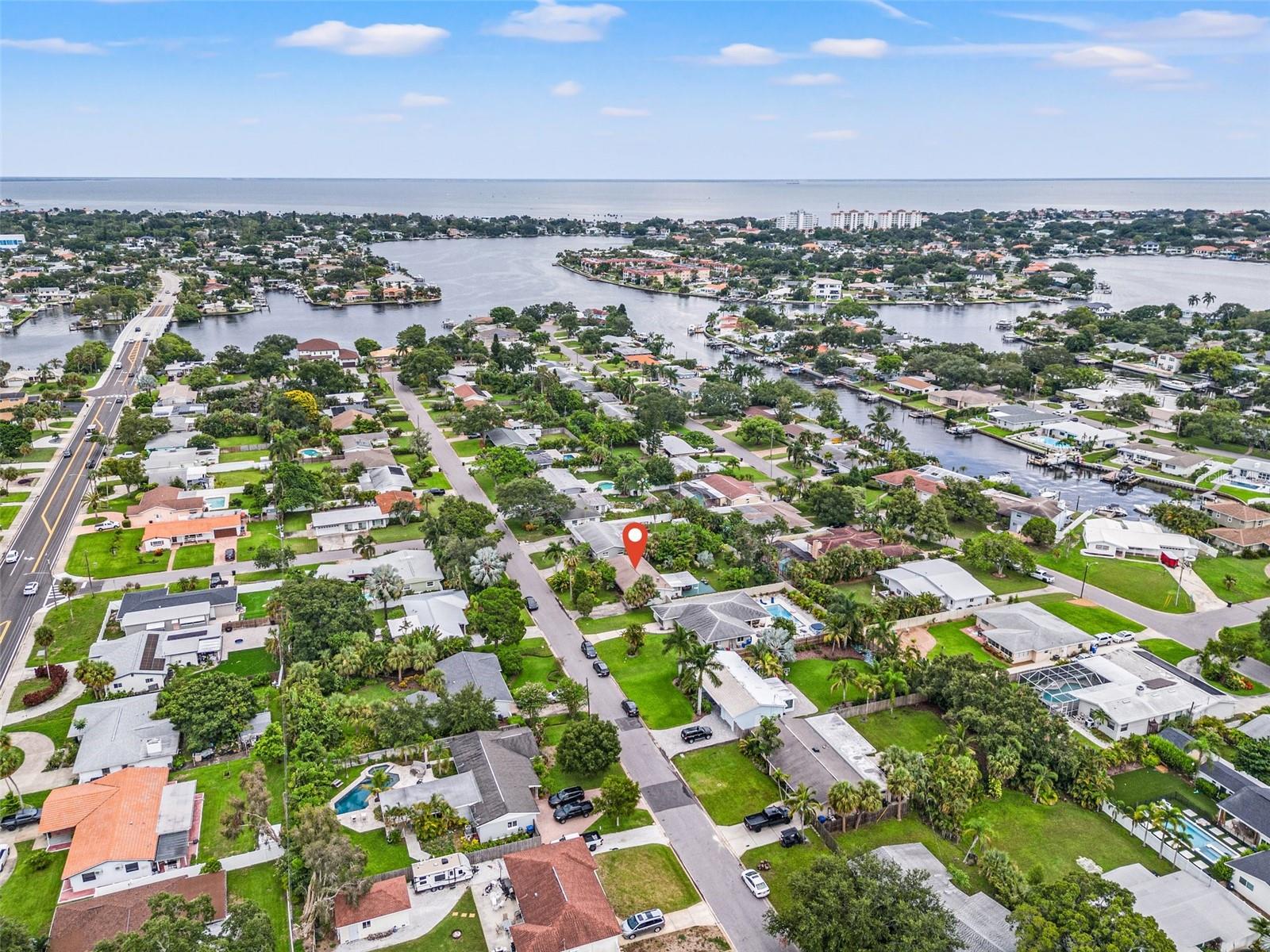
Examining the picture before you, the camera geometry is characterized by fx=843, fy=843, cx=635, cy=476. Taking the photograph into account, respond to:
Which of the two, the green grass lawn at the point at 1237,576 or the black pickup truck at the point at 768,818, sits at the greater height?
the green grass lawn at the point at 1237,576

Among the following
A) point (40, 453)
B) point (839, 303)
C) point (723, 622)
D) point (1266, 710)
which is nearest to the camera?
point (1266, 710)

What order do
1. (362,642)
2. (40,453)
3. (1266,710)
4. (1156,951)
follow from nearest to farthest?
(1156,951), (1266,710), (362,642), (40,453)

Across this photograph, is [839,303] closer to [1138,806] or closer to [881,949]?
[1138,806]

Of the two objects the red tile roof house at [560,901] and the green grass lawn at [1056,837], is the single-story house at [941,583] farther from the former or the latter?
the red tile roof house at [560,901]

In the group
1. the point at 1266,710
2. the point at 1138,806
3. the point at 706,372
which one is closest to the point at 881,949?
the point at 1138,806

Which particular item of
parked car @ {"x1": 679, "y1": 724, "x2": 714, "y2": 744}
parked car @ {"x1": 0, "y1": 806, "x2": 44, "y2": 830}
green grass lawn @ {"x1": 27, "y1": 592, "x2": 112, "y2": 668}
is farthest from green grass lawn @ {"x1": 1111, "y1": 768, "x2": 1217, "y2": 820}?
green grass lawn @ {"x1": 27, "y1": 592, "x2": 112, "y2": 668}

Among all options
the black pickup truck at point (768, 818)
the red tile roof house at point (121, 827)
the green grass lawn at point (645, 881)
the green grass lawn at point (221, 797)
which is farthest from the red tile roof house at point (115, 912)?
the black pickup truck at point (768, 818)
